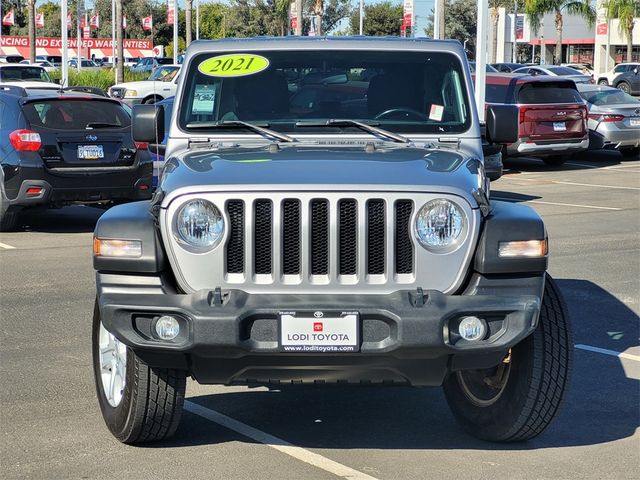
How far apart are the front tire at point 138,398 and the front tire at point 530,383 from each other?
5.04 feet

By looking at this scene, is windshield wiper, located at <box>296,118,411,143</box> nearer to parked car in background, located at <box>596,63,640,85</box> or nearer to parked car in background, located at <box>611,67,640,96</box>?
parked car in background, located at <box>611,67,640,96</box>

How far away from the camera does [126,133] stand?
1406cm

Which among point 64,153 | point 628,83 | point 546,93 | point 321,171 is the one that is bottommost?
point 628,83

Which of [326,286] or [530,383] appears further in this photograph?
[530,383]

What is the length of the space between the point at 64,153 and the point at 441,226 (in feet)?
29.9

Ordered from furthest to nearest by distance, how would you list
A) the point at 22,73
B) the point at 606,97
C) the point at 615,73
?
the point at 615,73 → the point at 22,73 → the point at 606,97

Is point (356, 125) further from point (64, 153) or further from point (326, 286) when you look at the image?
point (64, 153)

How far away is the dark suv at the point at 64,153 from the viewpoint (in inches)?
532

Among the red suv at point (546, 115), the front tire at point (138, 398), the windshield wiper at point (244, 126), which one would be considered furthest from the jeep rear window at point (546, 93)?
the front tire at point (138, 398)

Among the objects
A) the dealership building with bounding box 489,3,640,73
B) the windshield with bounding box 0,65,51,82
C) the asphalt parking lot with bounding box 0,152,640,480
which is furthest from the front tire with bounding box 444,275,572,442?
the dealership building with bounding box 489,3,640,73

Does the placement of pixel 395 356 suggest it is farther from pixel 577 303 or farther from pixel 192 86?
pixel 577 303

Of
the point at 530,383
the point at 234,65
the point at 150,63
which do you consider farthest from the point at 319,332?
the point at 150,63

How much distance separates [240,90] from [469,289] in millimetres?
2168

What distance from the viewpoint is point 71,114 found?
546 inches
